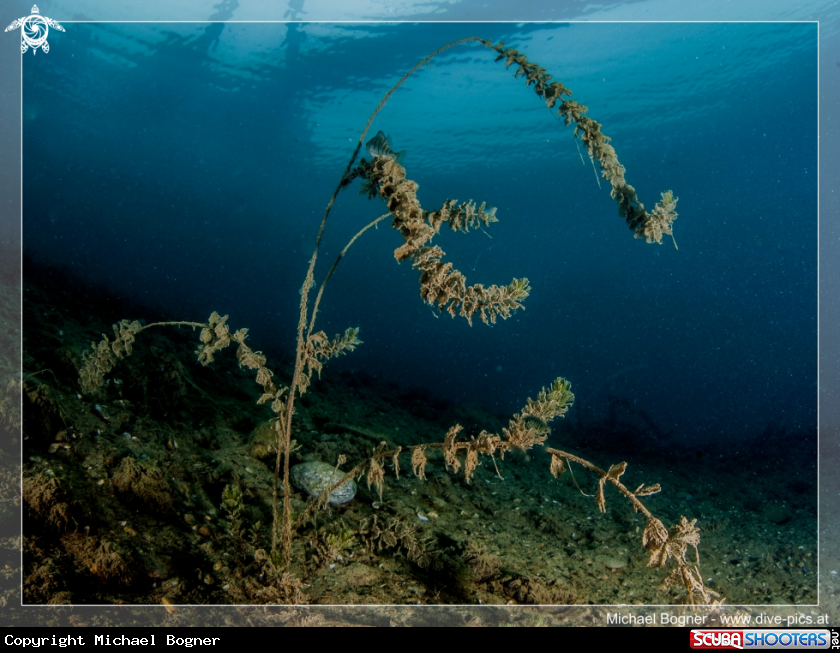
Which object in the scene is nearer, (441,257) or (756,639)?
(441,257)

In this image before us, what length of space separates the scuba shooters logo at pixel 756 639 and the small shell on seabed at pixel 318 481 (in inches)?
115

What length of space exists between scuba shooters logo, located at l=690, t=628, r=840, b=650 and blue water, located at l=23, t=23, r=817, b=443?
3.25m

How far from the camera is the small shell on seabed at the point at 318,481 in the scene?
397 cm

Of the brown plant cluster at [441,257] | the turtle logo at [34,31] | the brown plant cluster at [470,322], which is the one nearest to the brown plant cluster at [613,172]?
the brown plant cluster at [470,322]

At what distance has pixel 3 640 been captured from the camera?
96.0 inches

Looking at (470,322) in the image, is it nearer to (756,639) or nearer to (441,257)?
(441,257)

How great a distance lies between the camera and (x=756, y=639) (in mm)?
2775

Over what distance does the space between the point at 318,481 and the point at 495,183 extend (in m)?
44.6

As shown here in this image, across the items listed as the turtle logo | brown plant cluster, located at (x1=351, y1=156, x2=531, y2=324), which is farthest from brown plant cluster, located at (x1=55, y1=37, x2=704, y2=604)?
the turtle logo

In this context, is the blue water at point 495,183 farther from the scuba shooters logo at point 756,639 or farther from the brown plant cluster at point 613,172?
the scuba shooters logo at point 756,639

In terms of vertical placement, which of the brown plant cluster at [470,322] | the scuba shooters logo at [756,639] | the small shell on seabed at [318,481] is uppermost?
the brown plant cluster at [470,322]

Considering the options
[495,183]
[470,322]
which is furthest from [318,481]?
[495,183]

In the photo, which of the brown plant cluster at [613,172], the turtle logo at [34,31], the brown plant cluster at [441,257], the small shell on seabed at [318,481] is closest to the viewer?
the brown plant cluster at [441,257]

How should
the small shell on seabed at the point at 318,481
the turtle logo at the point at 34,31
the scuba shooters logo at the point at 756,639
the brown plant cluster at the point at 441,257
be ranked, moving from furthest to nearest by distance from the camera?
1. the turtle logo at the point at 34,31
2. the small shell on seabed at the point at 318,481
3. the scuba shooters logo at the point at 756,639
4. the brown plant cluster at the point at 441,257
